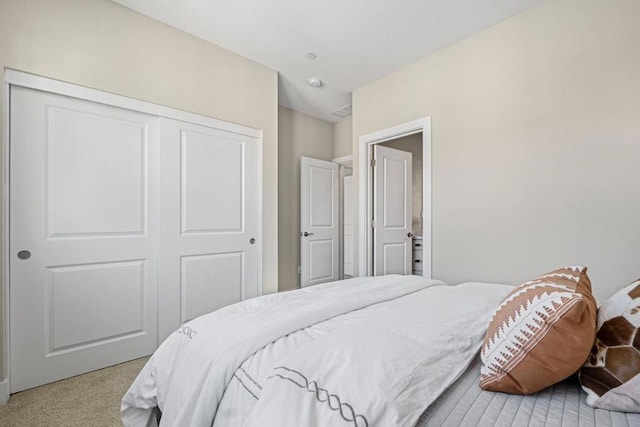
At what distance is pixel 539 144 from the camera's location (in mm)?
2131

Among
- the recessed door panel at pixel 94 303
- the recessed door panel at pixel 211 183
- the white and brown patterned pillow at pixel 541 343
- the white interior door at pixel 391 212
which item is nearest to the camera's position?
the white and brown patterned pillow at pixel 541 343

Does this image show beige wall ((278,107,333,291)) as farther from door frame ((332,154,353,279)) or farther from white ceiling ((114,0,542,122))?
white ceiling ((114,0,542,122))

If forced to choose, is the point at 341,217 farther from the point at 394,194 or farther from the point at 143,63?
the point at 143,63

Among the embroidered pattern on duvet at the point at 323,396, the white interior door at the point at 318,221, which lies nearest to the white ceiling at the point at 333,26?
the white interior door at the point at 318,221

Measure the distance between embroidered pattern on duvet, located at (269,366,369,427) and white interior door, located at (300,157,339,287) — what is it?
3246 millimetres

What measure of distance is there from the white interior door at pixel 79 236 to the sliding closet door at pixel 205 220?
0.11m

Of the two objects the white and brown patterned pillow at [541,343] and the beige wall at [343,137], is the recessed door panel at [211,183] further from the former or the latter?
the white and brown patterned pillow at [541,343]

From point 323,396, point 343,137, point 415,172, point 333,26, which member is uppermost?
point 333,26

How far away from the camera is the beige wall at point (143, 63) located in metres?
1.89

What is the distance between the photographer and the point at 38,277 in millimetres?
1913

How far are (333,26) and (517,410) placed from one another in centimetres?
268

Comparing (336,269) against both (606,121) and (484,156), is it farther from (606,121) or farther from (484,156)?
(606,121)

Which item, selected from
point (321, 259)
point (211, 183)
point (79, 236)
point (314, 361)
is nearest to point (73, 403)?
point (79, 236)

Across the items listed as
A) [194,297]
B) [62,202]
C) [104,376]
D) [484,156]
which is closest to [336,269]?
[194,297]
